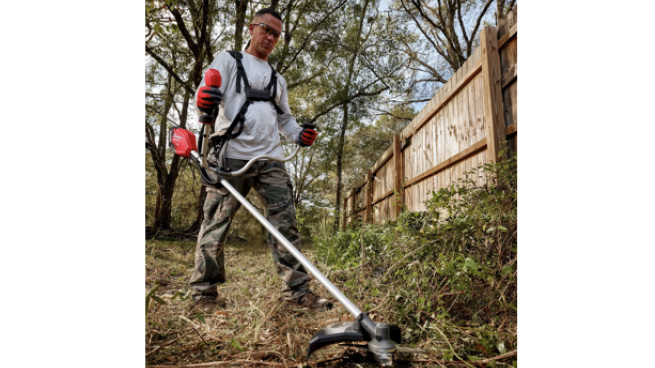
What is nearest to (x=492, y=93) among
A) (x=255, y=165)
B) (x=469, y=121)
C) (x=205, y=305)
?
(x=469, y=121)

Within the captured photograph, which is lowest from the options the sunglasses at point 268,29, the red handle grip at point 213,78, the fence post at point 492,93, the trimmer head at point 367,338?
the trimmer head at point 367,338

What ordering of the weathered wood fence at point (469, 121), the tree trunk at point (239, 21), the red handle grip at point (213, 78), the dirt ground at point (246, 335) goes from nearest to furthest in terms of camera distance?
the dirt ground at point (246, 335), the red handle grip at point (213, 78), the weathered wood fence at point (469, 121), the tree trunk at point (239, 21)

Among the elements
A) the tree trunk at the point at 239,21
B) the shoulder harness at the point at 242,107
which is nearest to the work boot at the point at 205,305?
the shoulder harness at the point at 242,107

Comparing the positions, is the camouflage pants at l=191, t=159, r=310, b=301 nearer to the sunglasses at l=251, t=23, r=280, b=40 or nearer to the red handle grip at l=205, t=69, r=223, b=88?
the red handle grip at l=205, t=69, r=223, b=88

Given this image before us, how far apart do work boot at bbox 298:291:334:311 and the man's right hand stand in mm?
1360

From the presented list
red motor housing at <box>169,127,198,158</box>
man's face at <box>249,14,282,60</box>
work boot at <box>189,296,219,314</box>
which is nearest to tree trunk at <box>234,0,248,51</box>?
man's face at <box>249,14,282,60</box>

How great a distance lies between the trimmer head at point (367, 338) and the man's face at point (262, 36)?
6.92 feet

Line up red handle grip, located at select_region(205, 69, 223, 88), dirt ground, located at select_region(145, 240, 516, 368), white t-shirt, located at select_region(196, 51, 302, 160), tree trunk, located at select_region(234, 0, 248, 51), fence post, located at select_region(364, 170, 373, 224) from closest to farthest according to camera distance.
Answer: dirt ground, located at select_region(145, 240, 516, 368) → red handle grip, located at select_region(205, 69, 223, 88) → white t-shirt, located at select_region(196, 51, 302, 160) → tree trunk, located at select_region(234, 0, 248, 51) → fence post, located at select_region(364, 170, 373, 224)

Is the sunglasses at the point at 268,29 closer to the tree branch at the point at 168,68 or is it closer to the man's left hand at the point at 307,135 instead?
the man's left hand at the point at 307,135

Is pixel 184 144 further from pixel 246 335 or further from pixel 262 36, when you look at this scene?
pixel 246 335

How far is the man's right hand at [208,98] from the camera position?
78.5 inches

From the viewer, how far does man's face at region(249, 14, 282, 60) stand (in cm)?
262
